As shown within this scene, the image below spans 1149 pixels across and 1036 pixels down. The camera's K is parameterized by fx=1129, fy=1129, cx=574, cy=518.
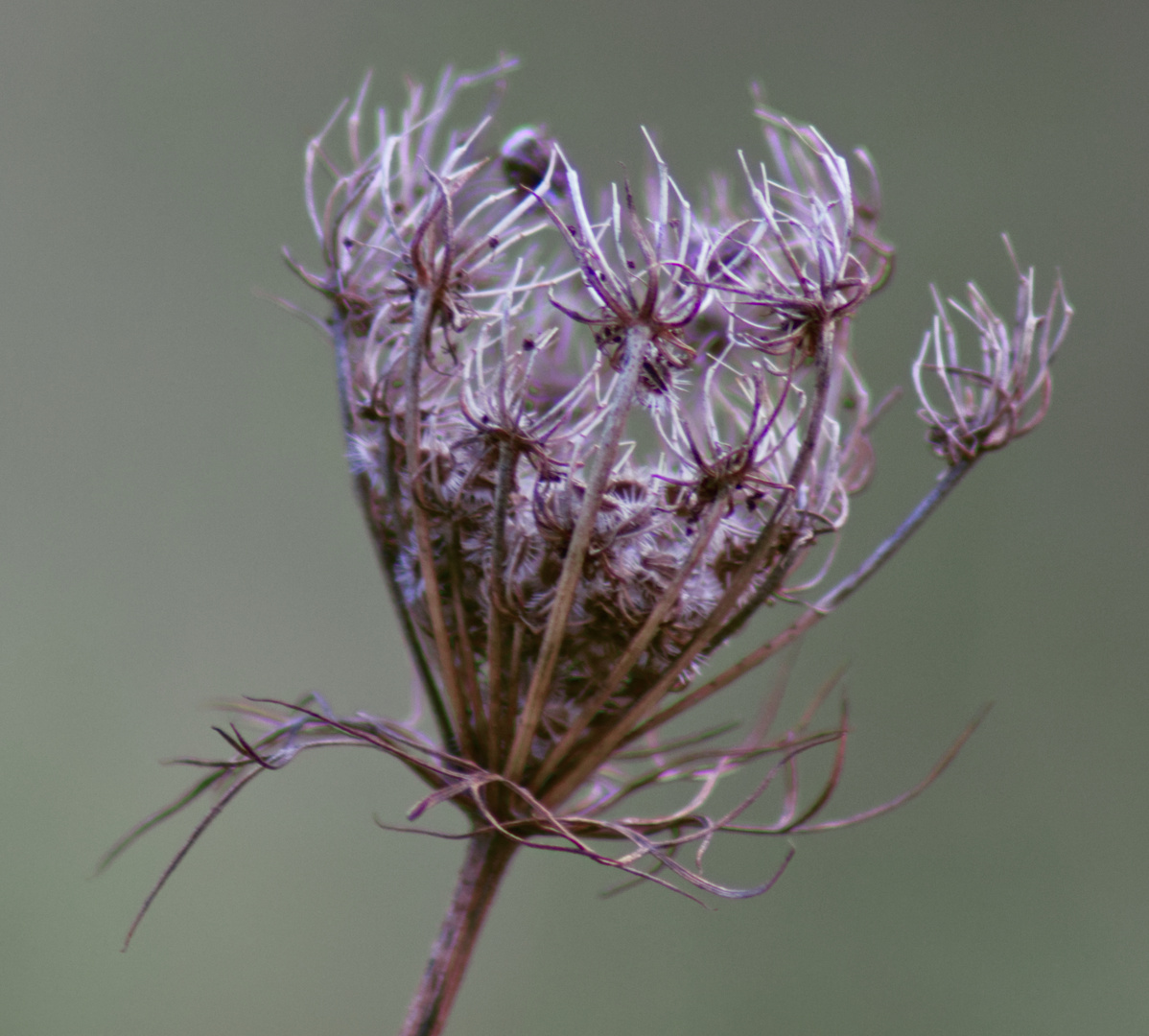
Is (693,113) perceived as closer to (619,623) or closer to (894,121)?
(894,121)

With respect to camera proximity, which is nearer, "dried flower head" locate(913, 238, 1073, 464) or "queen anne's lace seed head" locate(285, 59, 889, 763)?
"queen anne's lace seed head" locate(285, 59, 889, 763)

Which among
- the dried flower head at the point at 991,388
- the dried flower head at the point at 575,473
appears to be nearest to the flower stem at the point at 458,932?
the dried flower head at the point at 575,473

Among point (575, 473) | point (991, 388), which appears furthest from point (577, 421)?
point (991, 388)

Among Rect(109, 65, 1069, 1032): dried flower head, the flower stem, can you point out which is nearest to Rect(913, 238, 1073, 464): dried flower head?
Rect(109, 65, 1069, 1032): dried flower head

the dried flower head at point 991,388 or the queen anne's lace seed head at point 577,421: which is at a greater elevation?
the dried flower head at point 991,388

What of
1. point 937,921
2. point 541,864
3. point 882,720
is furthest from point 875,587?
point 541,864

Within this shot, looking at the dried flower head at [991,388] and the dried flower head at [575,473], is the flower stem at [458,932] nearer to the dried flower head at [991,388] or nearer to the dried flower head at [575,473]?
the dried flower head at [575,473]

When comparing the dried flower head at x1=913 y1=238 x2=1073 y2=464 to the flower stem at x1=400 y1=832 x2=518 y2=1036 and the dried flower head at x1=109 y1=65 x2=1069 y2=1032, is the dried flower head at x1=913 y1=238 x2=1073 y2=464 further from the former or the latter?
the flower stem at x1=400 y1=832 x2=518 y2=1036

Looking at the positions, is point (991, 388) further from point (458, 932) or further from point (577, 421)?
point (458, 932)
